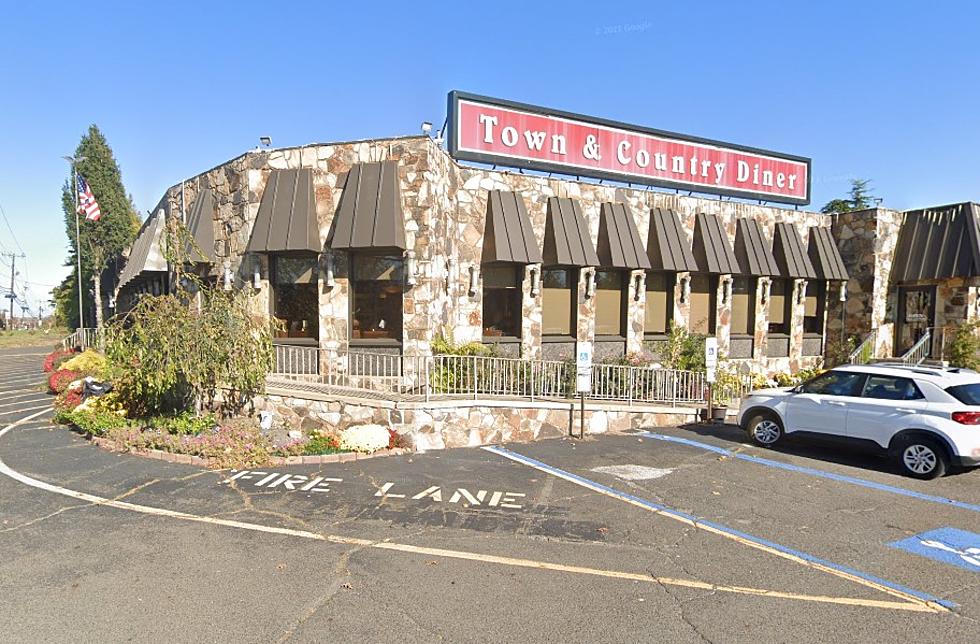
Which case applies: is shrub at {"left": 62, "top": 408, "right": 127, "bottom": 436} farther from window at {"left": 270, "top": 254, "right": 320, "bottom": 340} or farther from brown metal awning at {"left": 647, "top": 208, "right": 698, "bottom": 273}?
brown metal awning at {"left": 647, "top": 208, "right": 698, "bottom": 273}

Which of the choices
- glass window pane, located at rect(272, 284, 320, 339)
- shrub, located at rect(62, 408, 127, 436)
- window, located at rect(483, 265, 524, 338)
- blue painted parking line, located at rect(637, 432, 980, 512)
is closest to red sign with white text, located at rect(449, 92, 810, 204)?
window, located at rect(483, 265, 524, 338)

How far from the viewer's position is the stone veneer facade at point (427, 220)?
492 inches

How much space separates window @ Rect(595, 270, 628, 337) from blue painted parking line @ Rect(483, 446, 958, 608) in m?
7.23

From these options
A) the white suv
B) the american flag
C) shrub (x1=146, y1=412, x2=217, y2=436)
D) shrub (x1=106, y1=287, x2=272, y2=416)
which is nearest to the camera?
the white suv

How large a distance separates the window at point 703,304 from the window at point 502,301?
20.6 ft

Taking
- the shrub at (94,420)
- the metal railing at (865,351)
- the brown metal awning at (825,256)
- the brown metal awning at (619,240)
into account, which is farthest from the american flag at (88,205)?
the metal railing at (865,351)

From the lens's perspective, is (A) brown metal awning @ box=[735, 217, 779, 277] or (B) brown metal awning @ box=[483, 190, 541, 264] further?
(A) brown metal awning @ box=[735, 217, 779, 277]

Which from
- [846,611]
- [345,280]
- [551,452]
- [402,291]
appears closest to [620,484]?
[551,452]

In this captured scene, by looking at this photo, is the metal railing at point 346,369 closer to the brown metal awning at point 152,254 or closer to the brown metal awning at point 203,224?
the brown metal awning at point 203,224

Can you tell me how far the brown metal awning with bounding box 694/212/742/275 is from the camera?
17.1 m

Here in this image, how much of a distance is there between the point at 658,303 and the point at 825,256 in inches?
274

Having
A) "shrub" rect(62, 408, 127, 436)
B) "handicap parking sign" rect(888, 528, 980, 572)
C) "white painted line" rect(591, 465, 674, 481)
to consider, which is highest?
"shrub" rect(62, 408, 127, 436)

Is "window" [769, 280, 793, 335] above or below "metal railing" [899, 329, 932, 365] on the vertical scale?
above

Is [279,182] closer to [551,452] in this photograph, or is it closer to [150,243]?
[150,243]
